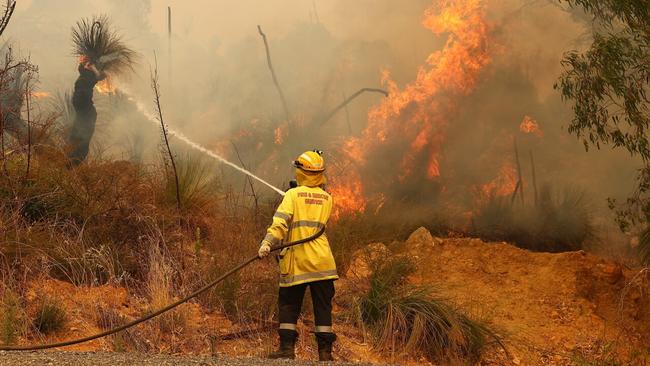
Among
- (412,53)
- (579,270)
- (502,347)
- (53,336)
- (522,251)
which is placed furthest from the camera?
(412,53)

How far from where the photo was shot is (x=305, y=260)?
5598mm

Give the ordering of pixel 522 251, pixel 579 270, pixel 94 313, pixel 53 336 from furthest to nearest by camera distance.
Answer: pixel 522 251, pixel 579 270, pixel 94 313, pixel 53 336

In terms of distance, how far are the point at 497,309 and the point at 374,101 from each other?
21.4 feet

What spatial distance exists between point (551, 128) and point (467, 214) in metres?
2.87

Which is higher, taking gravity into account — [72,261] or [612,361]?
[72,261]

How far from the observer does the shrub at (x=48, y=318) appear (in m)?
6.32

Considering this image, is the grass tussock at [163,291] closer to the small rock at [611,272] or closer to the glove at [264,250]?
the glove at [264,250]

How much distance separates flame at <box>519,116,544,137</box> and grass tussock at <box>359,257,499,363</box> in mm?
7121

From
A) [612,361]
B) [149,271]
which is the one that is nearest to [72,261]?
[149,271]

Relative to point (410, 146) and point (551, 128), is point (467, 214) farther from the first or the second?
point (551, 128)

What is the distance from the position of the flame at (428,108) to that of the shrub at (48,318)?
293 inches

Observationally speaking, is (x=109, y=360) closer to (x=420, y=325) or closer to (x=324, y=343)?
(x=324, y=343)

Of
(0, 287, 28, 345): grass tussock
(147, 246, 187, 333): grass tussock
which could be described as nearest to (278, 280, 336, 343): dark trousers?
Result: (147, 246, 187, 333): grass tussock

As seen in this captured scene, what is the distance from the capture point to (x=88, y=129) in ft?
44.2
